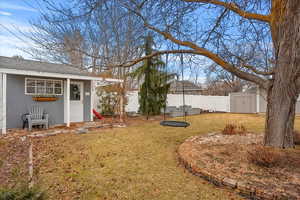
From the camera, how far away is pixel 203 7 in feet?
16.2

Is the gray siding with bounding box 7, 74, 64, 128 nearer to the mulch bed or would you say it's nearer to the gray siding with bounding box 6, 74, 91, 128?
the gray siding with bounding box 6, 74, 91, 128

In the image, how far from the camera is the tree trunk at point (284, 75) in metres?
3.51

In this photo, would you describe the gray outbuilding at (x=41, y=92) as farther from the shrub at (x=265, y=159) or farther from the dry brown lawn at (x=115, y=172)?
the shrub at (x=265, y=159)

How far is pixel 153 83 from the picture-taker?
36.2 feet

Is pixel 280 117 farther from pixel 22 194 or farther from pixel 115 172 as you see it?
pixel 22 194

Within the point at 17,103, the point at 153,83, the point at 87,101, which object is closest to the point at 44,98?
the point at 17,103

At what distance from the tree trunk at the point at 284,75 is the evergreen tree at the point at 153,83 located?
7286mm

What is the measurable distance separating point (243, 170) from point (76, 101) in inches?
307

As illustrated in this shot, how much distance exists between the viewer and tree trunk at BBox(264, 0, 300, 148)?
351 cm

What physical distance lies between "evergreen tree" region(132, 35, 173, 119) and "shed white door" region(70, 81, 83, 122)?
3.54 meters

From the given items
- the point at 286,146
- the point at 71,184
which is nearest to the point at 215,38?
the point at 286,146

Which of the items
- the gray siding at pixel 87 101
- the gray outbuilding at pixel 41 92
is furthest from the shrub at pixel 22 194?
the gray siding at pixel 87 101

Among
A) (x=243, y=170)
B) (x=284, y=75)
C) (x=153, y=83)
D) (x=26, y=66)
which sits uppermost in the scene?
(x=26, y=66)

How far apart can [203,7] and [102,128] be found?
578 cm
